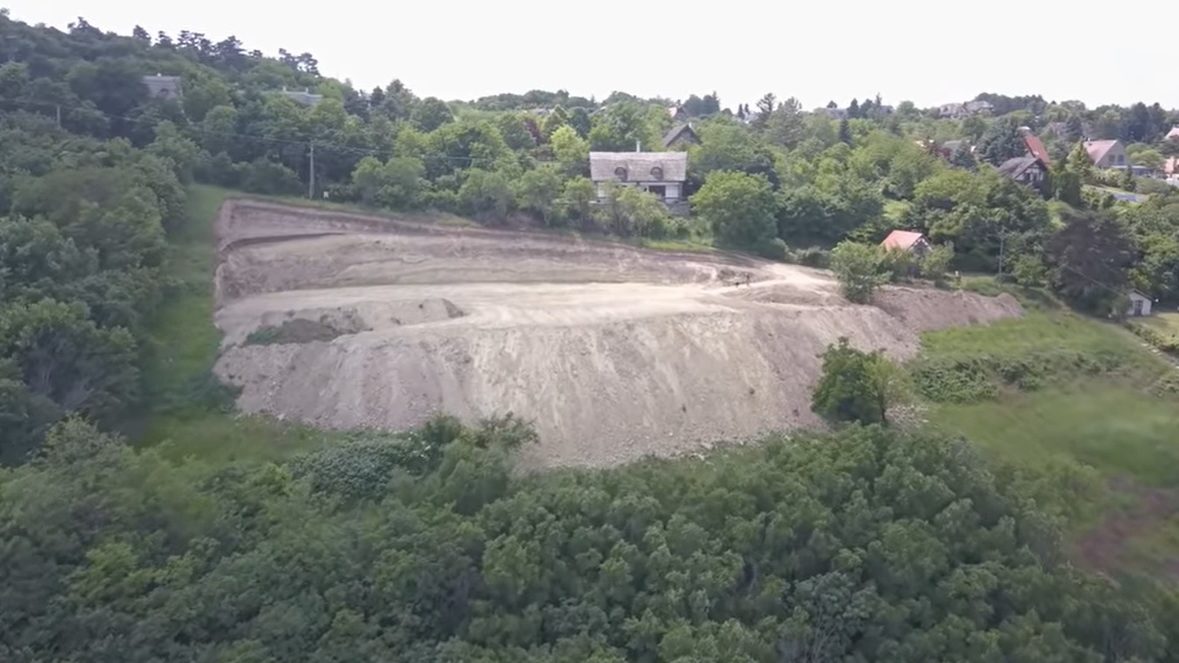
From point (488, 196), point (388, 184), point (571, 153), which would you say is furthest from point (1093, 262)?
point (388, 184)

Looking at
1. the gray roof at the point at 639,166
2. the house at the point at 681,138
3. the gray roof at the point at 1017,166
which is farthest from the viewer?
the house at the point at 681,138

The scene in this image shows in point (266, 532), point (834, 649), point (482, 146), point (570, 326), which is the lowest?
point (834, 649)

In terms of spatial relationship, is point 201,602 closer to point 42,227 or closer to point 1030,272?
point 42,227

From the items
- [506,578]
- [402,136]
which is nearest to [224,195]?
[402,136]

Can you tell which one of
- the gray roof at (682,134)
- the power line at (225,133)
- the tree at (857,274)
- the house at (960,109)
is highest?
the house at (960,109)

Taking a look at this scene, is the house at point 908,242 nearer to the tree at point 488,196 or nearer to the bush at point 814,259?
the bush at point 814,259

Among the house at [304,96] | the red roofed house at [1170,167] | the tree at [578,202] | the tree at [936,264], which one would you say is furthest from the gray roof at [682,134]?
the red roofed house at [1170,167]

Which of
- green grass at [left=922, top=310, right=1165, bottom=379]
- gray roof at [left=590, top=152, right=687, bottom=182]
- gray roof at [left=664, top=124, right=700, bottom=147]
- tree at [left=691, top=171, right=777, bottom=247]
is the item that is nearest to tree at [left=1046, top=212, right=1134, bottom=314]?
green grass at [left=922, top=310, right=1165, bottom=379]
